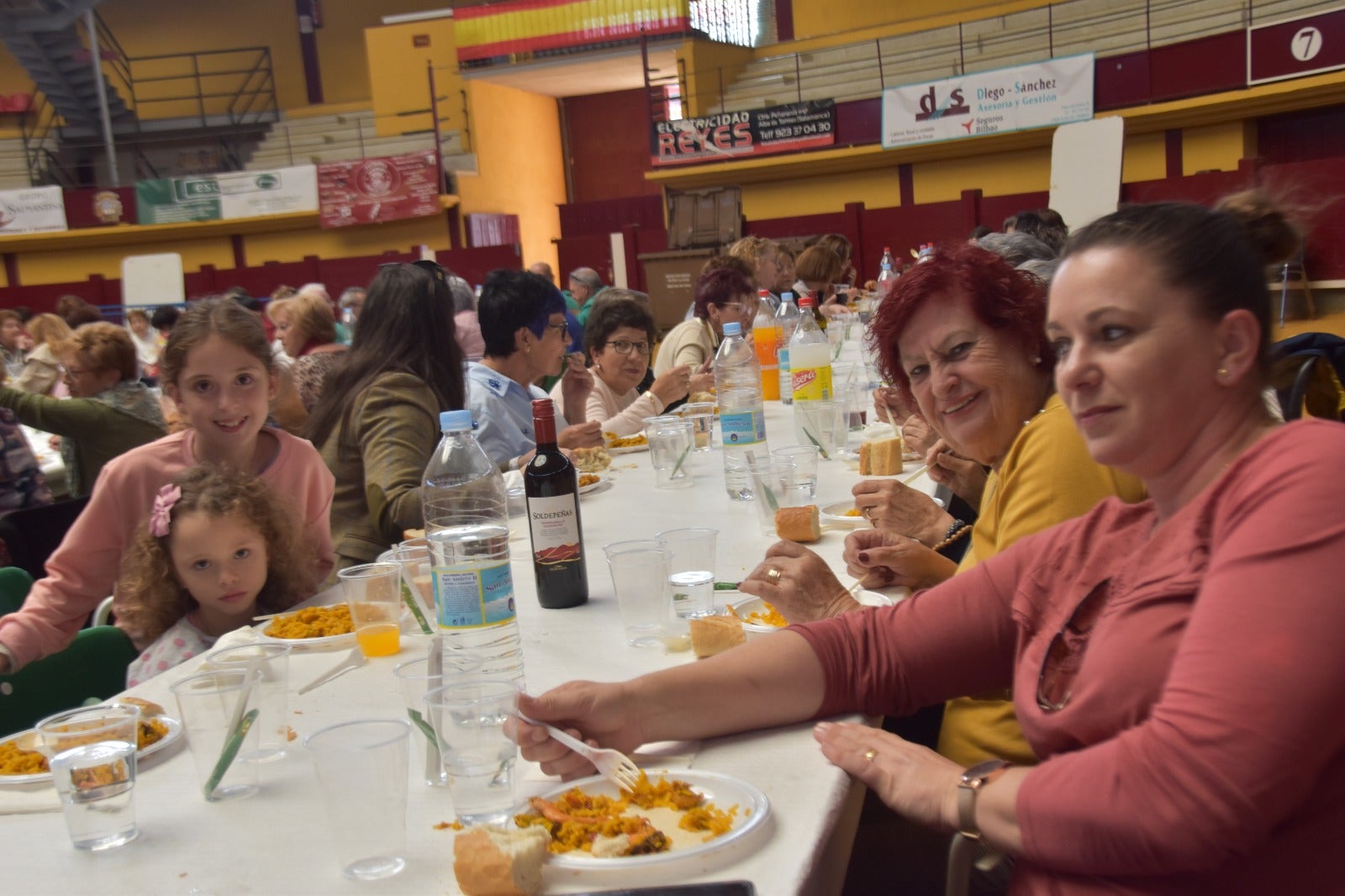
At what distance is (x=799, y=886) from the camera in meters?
1.03

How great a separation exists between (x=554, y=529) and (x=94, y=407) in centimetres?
330

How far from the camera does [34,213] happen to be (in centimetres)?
1909

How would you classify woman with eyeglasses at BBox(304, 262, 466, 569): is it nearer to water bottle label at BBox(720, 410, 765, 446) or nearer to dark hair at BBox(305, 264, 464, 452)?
dark hair at BBox(305, 264, 464, 452)

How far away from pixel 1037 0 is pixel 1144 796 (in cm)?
1702

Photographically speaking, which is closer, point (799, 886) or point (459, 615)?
point (799, 886)

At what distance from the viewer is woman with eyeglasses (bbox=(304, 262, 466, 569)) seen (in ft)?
9.58

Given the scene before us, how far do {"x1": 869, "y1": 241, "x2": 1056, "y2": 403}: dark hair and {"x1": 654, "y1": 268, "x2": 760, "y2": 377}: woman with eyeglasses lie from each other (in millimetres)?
3669

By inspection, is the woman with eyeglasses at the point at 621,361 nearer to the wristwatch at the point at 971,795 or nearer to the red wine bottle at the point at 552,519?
the red wine bottle at the point at 552,519

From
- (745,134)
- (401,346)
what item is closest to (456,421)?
(401,346)

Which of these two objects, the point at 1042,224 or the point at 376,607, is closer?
the point at 376,607

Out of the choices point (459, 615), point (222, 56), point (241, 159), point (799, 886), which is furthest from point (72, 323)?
point (222, 56)

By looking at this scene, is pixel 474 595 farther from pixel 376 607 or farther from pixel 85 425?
pixel 85 425

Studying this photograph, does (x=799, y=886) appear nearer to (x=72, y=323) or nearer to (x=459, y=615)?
(x=459, y=615)

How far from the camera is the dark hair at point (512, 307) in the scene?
3.88 meters
